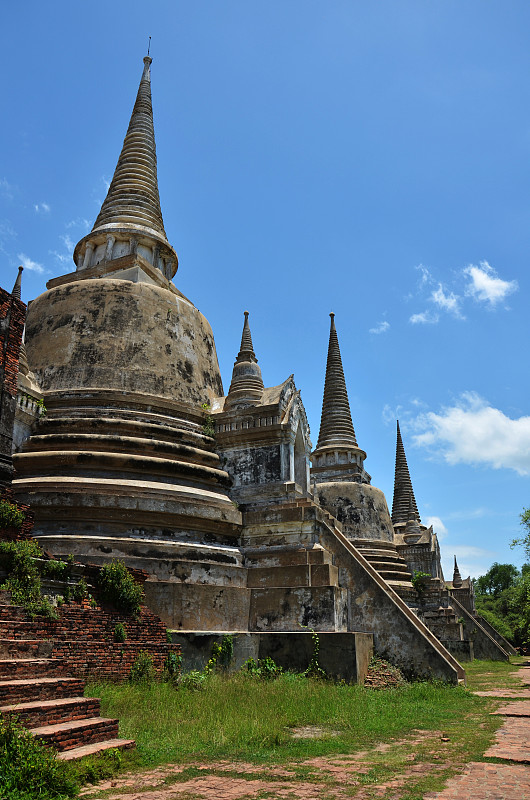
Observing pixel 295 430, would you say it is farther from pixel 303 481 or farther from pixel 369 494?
pixel 369 494

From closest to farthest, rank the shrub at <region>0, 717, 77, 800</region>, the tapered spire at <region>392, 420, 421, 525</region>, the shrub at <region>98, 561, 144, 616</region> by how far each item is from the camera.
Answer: the shrub at <region>0, 717, 77, 800</region>, the shrub at <region>98, 561, 144, 616</region>, the tapered spire at <region>392, 420, 421, 525</region>

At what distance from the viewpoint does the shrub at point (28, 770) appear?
199 inches

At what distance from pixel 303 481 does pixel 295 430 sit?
2.06m

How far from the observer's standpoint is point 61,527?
13.5 meters

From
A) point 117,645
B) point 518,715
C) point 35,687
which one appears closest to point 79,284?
point 117,645

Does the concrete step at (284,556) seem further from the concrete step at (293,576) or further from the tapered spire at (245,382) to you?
the tapered spire at (245,382)

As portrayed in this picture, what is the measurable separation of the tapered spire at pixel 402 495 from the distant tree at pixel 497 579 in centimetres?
5529

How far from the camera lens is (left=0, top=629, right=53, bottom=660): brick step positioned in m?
6.96

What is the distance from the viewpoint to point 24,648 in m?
7.18

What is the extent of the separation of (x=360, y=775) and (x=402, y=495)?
33.7 m

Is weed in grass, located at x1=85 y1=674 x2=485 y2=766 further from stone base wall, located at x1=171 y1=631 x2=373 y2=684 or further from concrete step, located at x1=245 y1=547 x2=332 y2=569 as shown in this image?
concrete step, located at x1=245 y1=547 x2=332 y2=569

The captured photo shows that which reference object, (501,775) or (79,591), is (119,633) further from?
(501,775)

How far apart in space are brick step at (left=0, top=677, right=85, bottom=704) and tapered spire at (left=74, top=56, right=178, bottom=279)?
15.3 m

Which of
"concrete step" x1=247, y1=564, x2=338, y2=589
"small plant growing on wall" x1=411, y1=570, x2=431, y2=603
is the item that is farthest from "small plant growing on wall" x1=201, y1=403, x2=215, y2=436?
"small plant growing on wall" x1=411, y1=570, x2=431, y2=603
